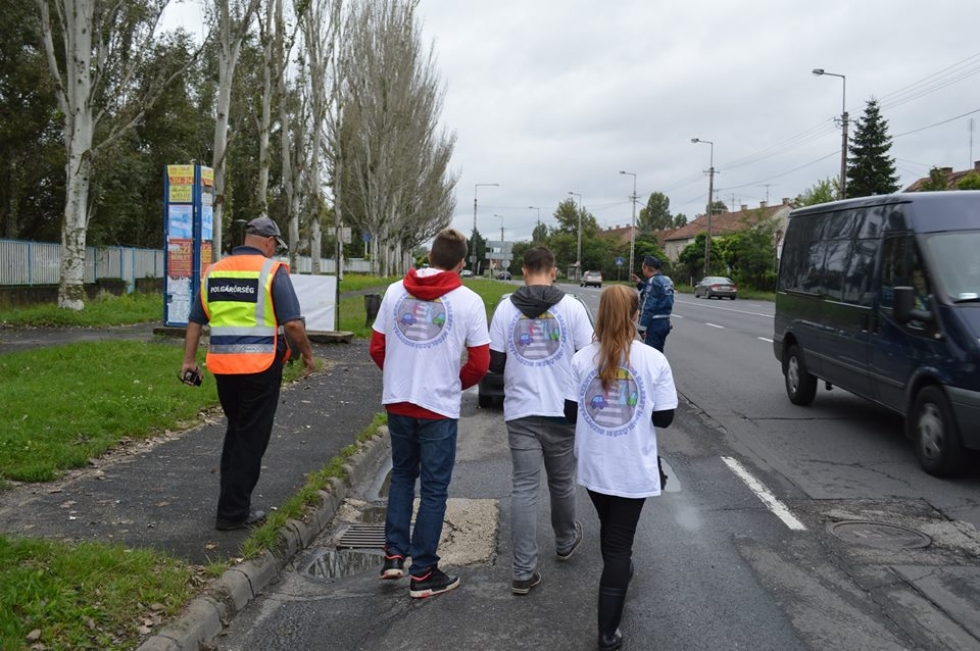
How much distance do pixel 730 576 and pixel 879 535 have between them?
1.41m

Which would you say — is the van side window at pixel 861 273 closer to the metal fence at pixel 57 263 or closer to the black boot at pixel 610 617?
the black boot at pixel 610 617

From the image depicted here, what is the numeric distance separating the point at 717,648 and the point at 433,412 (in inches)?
71.9

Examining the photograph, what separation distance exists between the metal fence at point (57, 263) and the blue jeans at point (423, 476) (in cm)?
2015

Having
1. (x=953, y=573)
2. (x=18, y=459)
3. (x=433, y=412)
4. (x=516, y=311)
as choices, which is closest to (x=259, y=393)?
(x=433, y=412)

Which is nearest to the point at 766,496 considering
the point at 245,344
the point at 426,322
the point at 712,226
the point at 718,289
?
the point at 426,322

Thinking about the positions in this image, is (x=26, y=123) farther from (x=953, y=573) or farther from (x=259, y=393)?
(x=953, y=573)

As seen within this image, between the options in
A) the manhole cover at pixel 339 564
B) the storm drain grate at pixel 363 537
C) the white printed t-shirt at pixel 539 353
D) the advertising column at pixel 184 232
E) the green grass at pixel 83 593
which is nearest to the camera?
the green grass at pixel 83 593

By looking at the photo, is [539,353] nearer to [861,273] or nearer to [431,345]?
[431,345]

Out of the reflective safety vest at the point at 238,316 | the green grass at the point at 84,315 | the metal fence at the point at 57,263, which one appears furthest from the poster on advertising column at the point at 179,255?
the reflective safety vest at the point at 238,316

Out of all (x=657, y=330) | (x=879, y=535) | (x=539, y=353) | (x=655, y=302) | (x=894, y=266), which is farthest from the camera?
(x=657, y=330)

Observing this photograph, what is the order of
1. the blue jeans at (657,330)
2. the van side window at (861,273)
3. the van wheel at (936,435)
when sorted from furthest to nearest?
the blue jeans at (657,330) < the van side window at (861,273) < the van wheel at (936,435)

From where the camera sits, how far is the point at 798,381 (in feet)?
35.5

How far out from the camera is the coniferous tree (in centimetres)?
5603

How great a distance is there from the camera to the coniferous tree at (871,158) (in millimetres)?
56031
